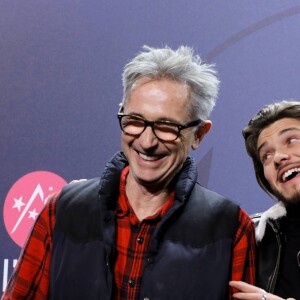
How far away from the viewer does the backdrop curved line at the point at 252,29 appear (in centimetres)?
229

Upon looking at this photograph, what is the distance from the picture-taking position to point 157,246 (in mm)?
1313

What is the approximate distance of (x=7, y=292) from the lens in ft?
4.55

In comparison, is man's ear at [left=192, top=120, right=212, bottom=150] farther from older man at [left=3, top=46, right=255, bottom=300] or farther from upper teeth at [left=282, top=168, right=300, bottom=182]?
upper teeth at [left=282, top=168, right=300, bottom=182]

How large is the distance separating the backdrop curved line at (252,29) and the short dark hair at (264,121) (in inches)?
26.6

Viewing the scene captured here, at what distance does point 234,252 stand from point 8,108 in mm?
1278

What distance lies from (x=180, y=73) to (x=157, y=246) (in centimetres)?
44

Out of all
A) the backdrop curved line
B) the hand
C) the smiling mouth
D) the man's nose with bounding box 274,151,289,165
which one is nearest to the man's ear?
the smiling mouth

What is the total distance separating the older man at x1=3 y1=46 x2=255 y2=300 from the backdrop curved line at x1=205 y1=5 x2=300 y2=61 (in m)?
0.93

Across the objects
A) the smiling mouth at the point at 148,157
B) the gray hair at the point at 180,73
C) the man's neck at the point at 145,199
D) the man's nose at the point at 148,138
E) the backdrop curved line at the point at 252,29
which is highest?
the backdrop curved line at the point at 252,29

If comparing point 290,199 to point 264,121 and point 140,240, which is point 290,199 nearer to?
point 264,121

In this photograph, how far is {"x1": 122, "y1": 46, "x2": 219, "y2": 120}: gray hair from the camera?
1346 millimetres

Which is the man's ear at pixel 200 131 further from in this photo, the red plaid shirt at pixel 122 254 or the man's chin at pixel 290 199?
the man's chin at pixel 290 199

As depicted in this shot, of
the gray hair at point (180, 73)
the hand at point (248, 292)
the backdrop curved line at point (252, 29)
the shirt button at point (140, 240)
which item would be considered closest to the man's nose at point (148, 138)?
the gray hair at point (180, 73)

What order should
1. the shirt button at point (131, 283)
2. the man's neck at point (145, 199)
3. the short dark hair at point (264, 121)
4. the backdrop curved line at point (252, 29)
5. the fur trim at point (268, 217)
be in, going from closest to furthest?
Result: the shirt button at point (131, 283) → the man's neck at point (145, 199) → the fur trim at point (268, 217) → the short dark hair at point (264, 121) → the backdrop curved line at point (252, 29)
